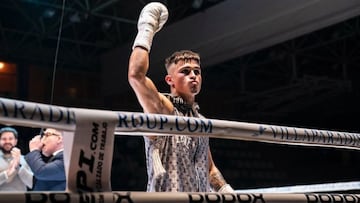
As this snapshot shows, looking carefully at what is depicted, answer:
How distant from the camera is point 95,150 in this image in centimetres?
105

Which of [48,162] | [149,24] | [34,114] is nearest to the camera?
[34,114]

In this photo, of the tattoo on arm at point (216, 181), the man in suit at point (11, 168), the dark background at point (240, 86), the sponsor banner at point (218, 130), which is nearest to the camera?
the sponsor banner at point (218, 130)

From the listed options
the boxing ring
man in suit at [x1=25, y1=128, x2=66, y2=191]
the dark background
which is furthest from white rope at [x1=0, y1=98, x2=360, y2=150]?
the dark background

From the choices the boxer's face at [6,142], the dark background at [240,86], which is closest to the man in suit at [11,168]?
the boxer's face at [6,142]

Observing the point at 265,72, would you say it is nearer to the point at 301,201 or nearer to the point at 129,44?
A: the point at 129,44

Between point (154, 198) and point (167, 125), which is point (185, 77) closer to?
point (167, 125)

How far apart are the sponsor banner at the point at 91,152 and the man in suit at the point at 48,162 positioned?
4.17ft

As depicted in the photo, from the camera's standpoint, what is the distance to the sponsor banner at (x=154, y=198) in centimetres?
92

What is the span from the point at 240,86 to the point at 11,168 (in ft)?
23.2

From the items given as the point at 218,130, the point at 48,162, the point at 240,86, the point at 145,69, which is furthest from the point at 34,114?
the point at 240,86

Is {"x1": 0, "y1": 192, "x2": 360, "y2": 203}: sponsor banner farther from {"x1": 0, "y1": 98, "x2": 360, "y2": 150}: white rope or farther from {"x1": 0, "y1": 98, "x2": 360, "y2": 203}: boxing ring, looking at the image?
{"x1": 0, "y1": 98, "x2": 360, "y2": 150}: white rope

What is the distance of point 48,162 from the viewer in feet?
8.00

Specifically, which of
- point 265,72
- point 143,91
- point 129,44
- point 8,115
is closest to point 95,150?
point 8,115

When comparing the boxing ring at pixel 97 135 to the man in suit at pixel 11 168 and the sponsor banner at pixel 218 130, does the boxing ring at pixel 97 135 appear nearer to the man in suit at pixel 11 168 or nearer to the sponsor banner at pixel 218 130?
the sponsor banner at pixel 218 130
